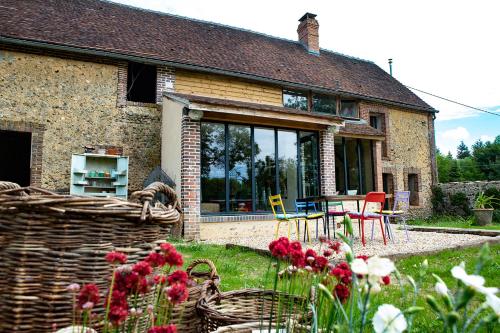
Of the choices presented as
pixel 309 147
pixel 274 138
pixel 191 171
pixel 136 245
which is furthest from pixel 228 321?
pixel 309 147

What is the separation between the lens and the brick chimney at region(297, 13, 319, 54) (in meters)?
15.5

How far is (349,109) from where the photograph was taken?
14336 millimetres

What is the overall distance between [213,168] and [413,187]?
1083cm

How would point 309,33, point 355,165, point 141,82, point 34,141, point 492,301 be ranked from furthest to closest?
point 309,33 < point 355,165 < point 141,82 < point 34,141 < point 492,301

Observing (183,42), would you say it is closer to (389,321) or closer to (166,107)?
(166,107)

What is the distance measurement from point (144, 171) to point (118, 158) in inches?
30.4

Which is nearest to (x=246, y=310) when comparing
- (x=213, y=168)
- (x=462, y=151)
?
(x=213, y=168)

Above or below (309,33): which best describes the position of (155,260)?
below

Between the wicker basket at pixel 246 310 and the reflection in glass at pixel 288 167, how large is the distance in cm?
795

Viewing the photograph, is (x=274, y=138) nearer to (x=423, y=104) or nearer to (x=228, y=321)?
(x=228, y=321)

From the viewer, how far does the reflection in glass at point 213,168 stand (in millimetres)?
8742

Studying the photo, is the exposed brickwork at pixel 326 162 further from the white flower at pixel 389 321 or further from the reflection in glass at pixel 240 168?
the white flower at pixel 389 321

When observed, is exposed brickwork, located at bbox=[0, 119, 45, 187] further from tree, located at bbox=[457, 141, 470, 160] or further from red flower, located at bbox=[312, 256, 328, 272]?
tree, located at bbox=[457, 141, 470, 160]

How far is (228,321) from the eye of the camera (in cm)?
147
